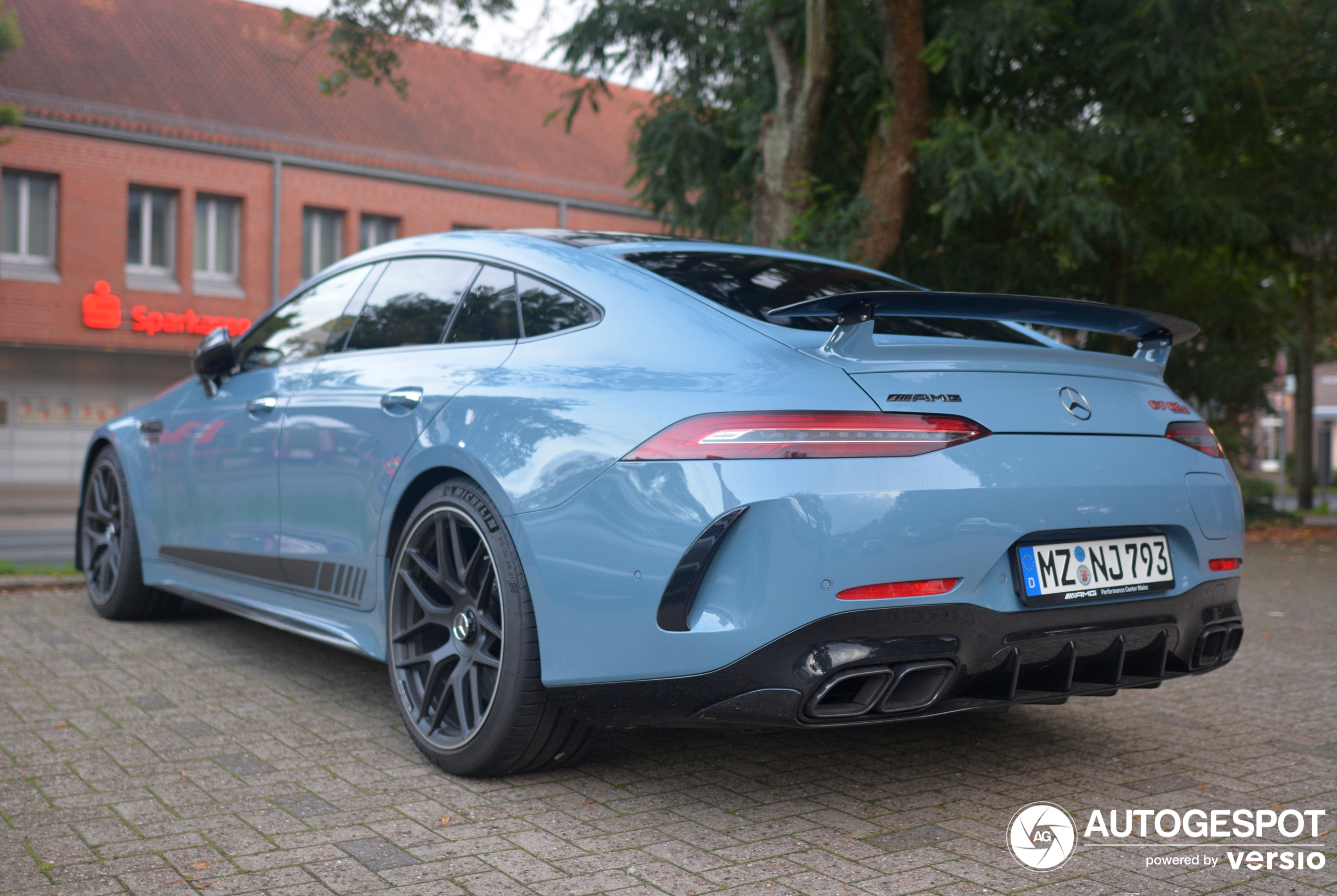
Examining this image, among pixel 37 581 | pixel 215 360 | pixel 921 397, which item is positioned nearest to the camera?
pixel 921 397

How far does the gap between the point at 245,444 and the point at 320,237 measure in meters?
24.1

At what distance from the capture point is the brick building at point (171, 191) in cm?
2381

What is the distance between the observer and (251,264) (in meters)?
25.9

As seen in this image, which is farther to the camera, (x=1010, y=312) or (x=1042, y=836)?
(x=1010, y=312)

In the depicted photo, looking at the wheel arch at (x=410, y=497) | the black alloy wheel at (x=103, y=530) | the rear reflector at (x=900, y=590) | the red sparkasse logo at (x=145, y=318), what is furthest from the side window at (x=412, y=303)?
the red sparkasse logo at (x=145, y=318)

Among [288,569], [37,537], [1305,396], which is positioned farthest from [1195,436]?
[1305,396]

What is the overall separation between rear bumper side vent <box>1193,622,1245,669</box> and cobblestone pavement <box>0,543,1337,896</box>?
35 cm

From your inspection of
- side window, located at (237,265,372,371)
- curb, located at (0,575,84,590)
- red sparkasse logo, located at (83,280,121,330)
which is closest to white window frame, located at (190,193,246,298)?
red sparkasse logo, located at (83,280,121,330)

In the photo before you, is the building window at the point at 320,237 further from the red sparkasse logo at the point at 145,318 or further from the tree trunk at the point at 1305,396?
the tree trunk at the point at 1305,396

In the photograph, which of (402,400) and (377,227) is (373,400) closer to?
(402,400)

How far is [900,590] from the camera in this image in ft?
8.80

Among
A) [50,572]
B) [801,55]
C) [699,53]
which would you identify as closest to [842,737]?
[50,572]

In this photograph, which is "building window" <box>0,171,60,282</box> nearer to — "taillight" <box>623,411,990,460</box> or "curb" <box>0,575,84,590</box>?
"curb" <box>0,575,84,590</box>

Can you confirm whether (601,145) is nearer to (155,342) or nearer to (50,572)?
(155,342)
